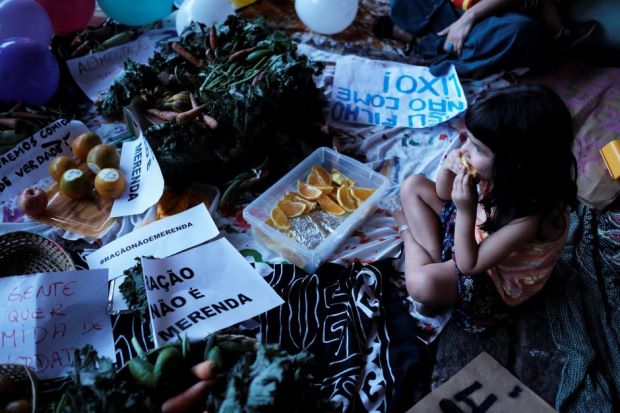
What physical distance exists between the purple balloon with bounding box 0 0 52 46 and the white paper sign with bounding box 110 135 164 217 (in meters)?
0.63

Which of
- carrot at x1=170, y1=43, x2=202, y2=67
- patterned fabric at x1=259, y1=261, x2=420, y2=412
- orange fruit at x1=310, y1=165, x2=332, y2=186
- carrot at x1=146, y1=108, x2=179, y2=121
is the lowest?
patterned fabric at x1=259, y1=261, x2=420, y2=412

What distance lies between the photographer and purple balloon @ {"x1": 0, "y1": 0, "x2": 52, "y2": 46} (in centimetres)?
155

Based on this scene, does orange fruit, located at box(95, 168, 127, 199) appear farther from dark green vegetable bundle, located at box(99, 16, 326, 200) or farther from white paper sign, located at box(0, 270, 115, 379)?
white paper sign, located at box(0, 270, 115, 379)

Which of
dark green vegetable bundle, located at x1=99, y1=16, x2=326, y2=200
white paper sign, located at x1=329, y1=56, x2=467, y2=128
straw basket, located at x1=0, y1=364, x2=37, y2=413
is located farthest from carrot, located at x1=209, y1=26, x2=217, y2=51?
straw basket, located at x1=0, y1=364, x2=37, y2=413

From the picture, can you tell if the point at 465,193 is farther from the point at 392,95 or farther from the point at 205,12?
the point at 205,12

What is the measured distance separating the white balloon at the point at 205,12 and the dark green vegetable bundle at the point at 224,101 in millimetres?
108

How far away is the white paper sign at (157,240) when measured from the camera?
1165 mm

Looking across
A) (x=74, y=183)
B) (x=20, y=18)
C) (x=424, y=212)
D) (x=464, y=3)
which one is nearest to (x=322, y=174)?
(x=424, y=212)

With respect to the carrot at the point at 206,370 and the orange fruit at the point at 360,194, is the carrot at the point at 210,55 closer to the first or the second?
the orange fruit at the point at 360,194

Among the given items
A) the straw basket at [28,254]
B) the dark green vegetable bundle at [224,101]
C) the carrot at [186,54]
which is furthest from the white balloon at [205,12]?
the straw basket at [28,254]

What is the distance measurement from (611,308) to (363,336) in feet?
2.11

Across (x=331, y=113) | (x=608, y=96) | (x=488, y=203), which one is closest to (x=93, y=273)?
(x=488, y=203)

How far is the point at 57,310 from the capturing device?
3.13ft

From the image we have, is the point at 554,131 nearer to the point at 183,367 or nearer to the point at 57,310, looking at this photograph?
the point at 183,367
